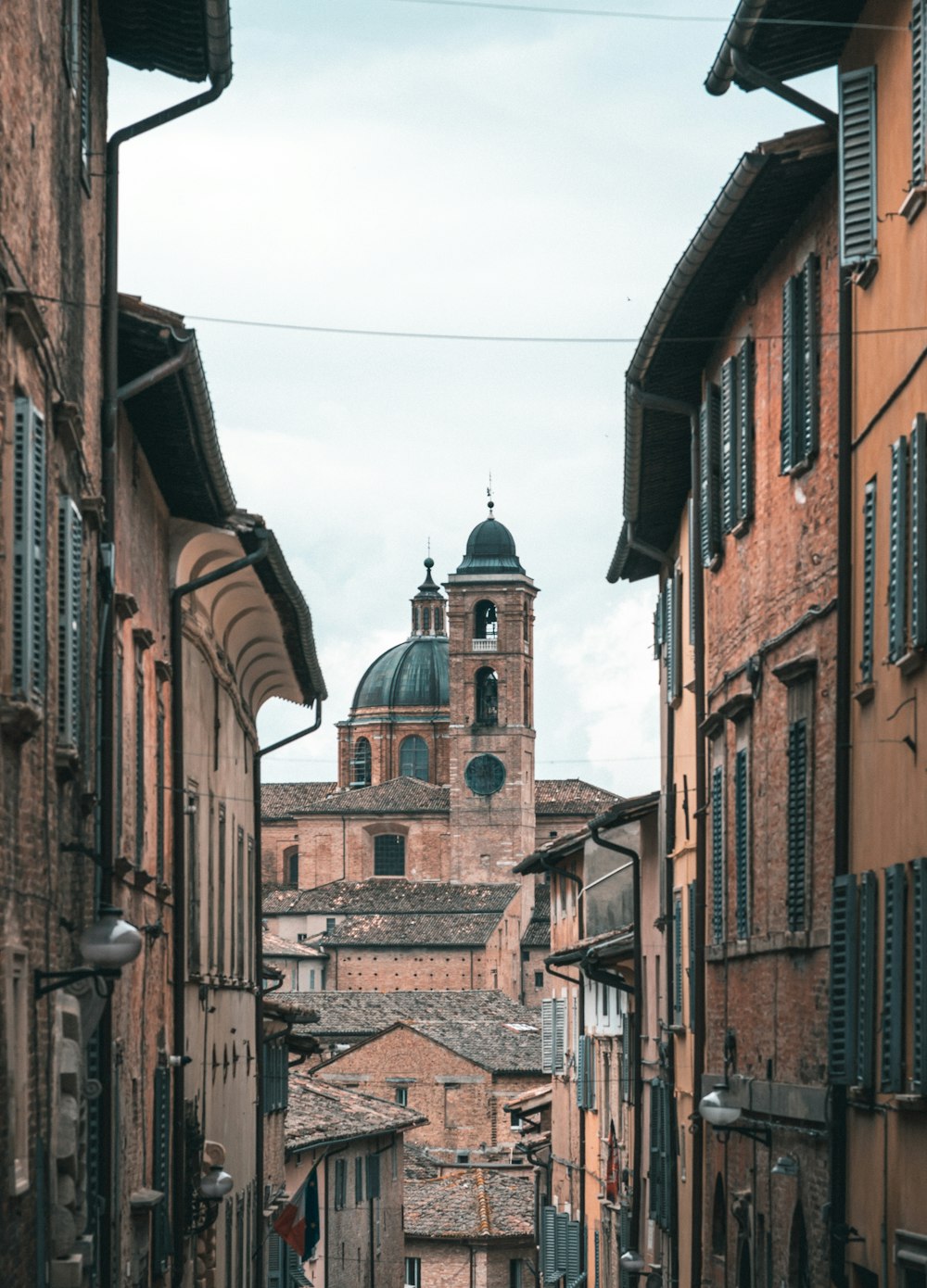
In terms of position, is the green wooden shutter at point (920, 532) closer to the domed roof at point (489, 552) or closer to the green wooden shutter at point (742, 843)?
the green wooden shutter at point (742, 843)

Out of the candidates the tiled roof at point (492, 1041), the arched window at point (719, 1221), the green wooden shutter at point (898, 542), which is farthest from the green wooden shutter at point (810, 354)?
the tiled roof at point (492, 1041)

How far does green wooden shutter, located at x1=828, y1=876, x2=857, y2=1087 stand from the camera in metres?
12.7

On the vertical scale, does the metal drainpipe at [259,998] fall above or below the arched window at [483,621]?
below

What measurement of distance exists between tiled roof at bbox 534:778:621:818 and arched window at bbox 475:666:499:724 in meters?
4.82

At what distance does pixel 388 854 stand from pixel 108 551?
110986 millimetres

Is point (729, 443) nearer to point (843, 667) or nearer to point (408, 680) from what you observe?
point (843, 667)

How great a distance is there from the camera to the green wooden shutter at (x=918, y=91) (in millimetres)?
11250

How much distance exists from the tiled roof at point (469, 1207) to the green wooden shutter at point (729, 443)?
148 ft

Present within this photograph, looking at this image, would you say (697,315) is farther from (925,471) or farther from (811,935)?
(925,471)

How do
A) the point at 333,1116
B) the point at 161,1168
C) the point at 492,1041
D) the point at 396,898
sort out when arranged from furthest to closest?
1. the point at 396,898
2. the point at 492,1041
3. the point at 333,1116
4. the point at 161,1168

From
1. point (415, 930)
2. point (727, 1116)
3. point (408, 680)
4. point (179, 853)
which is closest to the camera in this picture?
point (727, 1116)

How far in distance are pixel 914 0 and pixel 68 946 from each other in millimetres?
6308

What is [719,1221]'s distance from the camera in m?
19.0

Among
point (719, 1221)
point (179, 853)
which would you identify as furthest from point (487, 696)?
point (719, 1221)
